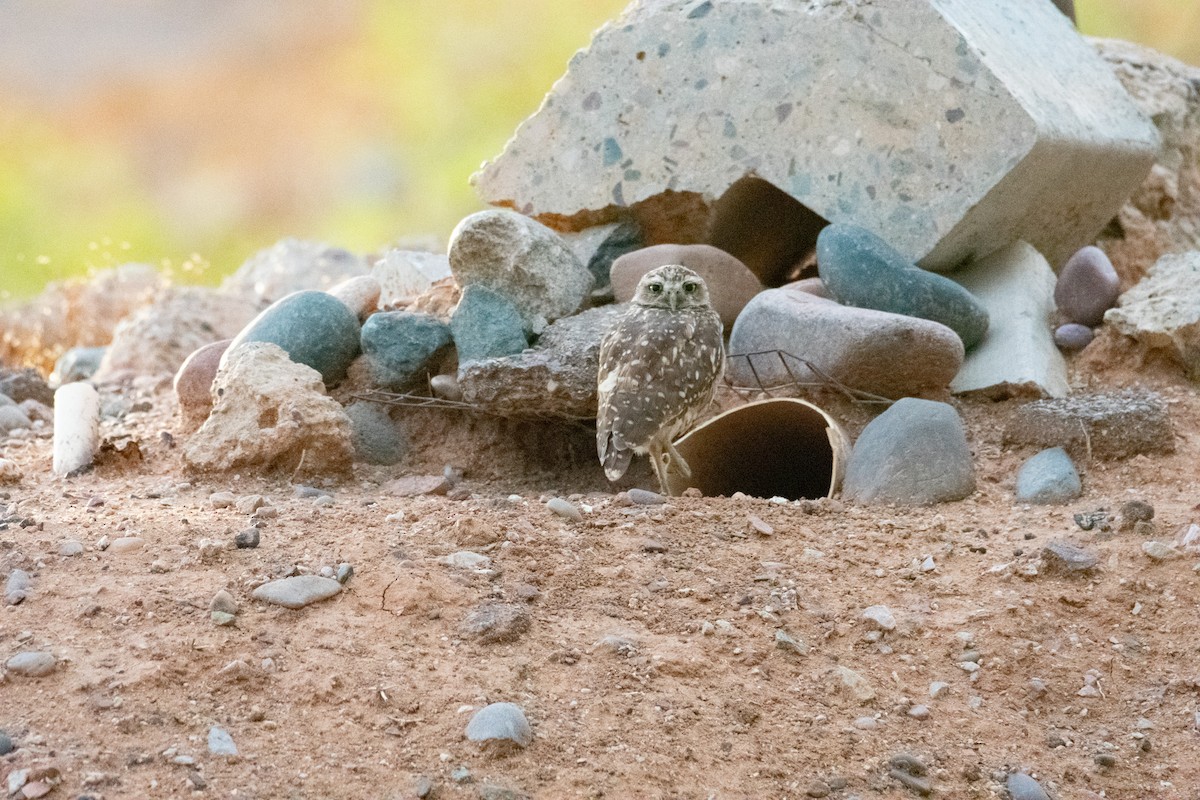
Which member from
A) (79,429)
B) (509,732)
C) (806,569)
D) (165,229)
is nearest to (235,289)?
(165,229)

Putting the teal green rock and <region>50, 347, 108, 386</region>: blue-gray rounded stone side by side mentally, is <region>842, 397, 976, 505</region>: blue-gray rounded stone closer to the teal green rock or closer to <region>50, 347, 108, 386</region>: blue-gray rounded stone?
the teal green rock

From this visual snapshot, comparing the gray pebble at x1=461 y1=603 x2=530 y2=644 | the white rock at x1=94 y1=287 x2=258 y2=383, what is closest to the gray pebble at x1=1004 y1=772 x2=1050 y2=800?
the gray pebble at x1=461 y1=603 x2=530 y2=644

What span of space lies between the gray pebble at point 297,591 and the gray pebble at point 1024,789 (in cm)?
163

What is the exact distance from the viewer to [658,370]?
4.46m

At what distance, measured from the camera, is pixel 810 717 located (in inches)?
117

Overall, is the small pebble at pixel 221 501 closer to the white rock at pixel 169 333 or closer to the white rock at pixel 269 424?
the white rock at pixel 269 424

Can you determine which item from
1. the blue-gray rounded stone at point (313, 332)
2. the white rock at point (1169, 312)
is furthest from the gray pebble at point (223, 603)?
the white rock at point (1169, 312)

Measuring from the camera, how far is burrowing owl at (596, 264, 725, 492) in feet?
14.4

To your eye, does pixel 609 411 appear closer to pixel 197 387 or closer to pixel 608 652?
pixel 608 652

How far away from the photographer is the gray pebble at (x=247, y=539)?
11.4 feet

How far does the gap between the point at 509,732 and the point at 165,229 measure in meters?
5.49

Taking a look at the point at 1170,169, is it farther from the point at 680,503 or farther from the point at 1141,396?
the point at 680,503

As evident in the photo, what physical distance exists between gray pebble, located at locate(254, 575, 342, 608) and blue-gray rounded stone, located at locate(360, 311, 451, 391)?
2.00m

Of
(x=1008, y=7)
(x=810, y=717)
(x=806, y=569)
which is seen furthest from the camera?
(x=1008, y=7)
